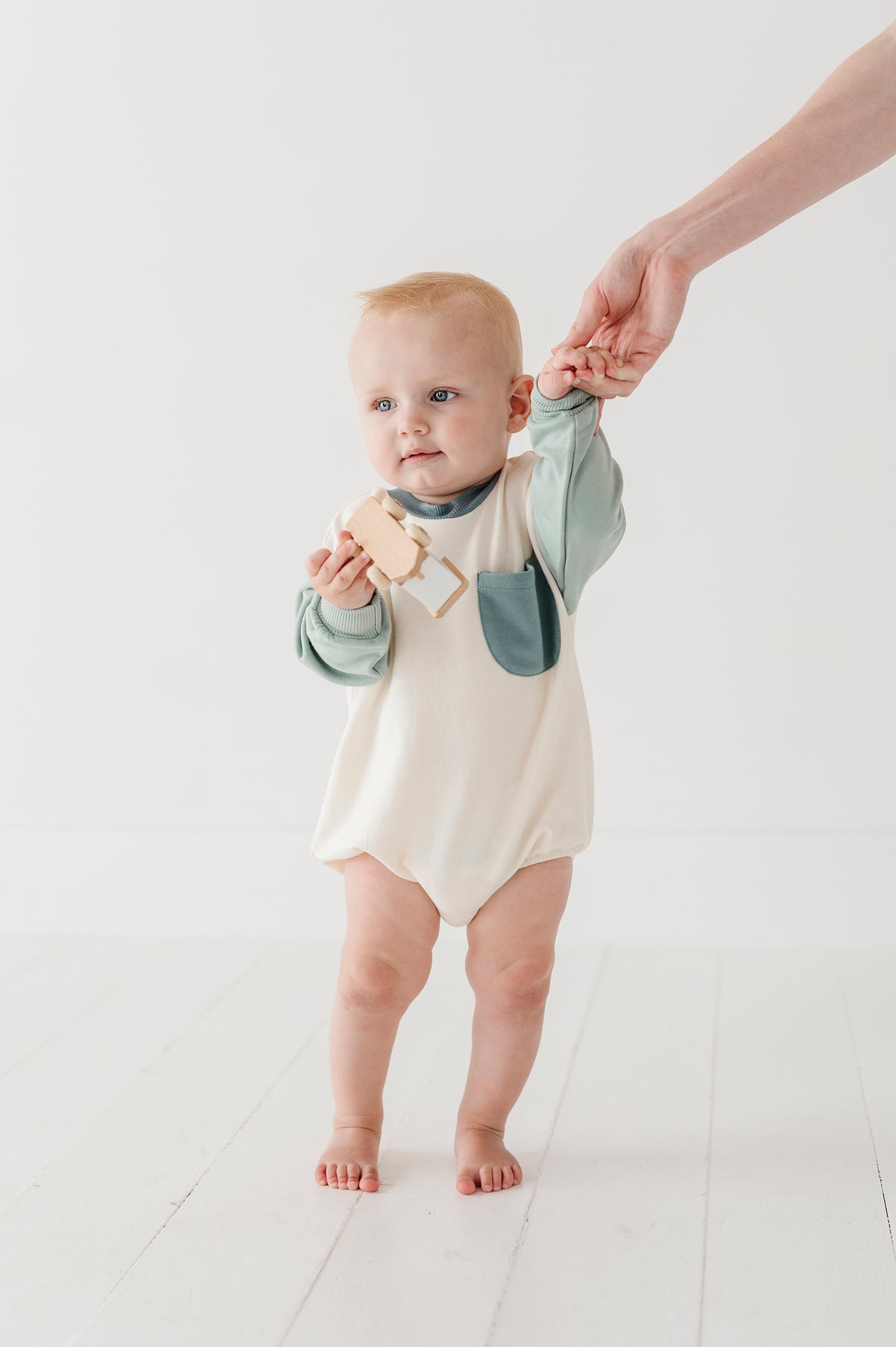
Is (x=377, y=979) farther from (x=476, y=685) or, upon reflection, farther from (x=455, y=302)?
(x=455, y=302)

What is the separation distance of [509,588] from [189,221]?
1180 millimetres

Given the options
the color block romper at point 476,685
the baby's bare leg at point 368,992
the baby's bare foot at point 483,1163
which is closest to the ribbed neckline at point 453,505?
the color block romper at point 476,685

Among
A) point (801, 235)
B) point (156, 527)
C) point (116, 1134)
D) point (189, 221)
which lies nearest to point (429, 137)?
point (189, 221)

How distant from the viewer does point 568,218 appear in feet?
7.00

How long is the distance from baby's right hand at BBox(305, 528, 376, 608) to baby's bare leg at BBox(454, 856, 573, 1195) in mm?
340

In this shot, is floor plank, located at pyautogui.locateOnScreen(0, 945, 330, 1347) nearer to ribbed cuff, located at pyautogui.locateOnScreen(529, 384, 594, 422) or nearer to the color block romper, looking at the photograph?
the color block romper

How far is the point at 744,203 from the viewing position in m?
1.29

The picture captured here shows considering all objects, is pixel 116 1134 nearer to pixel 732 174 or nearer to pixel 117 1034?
pixel 117 1034

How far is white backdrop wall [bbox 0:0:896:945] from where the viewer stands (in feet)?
6.93

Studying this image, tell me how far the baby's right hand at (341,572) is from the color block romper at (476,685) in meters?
0.03

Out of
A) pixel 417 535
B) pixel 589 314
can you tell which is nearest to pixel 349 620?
pixel 417 535

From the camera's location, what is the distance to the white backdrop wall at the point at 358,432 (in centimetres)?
211

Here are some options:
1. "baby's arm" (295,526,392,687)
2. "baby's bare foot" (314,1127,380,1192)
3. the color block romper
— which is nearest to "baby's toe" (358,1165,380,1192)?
"baby's bare foot" (314,1127,380,1192)

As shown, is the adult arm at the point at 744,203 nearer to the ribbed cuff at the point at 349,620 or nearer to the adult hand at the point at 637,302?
the adult hand at the point at 637,302
